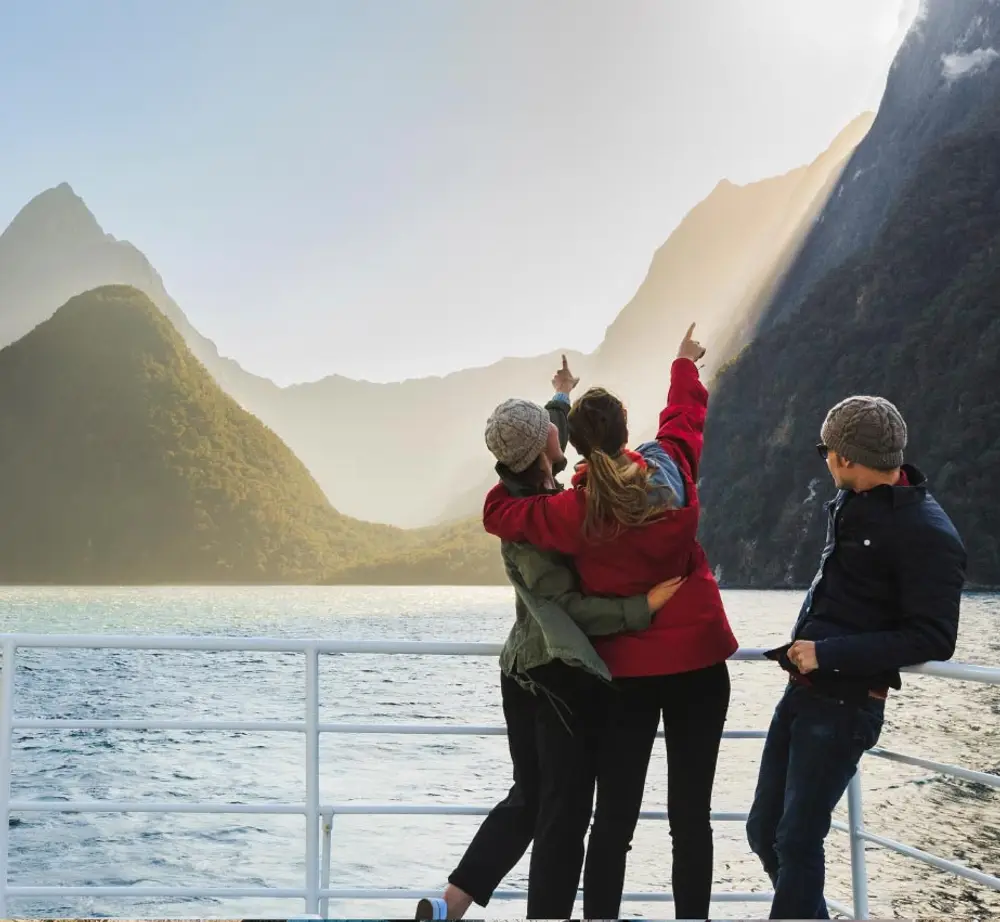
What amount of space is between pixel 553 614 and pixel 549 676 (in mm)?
124

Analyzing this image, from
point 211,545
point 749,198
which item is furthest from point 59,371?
point 749,198

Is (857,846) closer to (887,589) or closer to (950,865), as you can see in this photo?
(950,865)

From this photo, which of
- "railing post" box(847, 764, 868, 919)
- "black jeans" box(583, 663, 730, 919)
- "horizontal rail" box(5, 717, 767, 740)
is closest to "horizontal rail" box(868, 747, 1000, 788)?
"railing post" box(847, 764, 868, 919)

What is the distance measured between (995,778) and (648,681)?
65 cm

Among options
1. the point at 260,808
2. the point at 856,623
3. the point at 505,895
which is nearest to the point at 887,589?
the point at 856,623

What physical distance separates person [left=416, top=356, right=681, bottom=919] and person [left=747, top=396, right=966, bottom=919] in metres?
0.32

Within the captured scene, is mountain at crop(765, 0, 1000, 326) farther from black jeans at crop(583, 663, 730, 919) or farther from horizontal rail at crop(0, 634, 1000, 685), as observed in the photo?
black jeans at crop(583, 663, 730, 919)

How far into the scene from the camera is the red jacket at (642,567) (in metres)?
2.06

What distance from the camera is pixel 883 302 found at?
74062 mm

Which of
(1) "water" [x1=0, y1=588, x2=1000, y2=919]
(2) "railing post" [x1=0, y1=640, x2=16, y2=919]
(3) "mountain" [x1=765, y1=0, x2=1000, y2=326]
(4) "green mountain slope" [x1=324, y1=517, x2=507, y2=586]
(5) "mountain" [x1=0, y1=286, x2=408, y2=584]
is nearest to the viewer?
(2) "railing post" [x1=0, y1=640, x2=16, y2=919]

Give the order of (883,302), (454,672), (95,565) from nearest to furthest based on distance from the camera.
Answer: (454,672)
(883,302)
(95,565)

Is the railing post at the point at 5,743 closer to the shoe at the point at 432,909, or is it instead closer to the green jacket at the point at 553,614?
the shoe at the point at 432,909

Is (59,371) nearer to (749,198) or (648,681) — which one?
(749,198)

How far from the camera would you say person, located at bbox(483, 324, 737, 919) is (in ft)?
6.76
